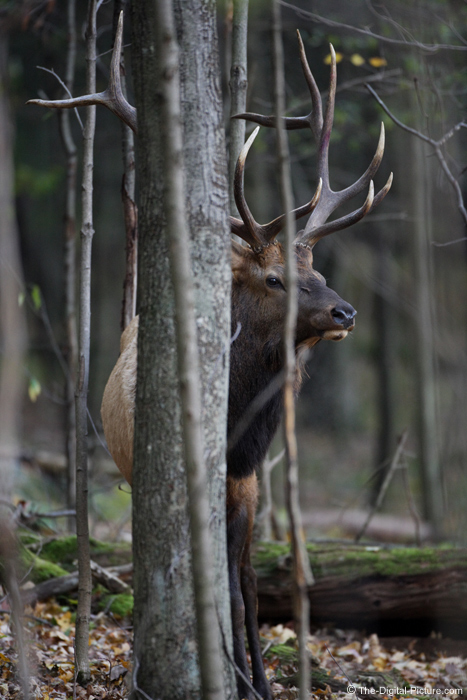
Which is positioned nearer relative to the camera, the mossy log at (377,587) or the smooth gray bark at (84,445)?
the smooth gray bark at (84,445)

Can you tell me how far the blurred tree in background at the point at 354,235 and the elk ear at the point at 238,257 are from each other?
1.62 metres

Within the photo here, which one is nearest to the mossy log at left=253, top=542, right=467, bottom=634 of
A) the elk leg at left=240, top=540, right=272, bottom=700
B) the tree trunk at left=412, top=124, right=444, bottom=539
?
the elk leg at left=240, top=540, right=272, bottom=700

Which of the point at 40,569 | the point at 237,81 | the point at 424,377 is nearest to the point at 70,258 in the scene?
the point at 237,81

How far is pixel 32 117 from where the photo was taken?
13000 mm

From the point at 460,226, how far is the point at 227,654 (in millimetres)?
4512

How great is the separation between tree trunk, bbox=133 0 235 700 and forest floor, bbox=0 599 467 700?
0.73 metres

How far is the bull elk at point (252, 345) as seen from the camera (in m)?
3.90

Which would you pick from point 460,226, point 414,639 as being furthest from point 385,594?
point 460,226

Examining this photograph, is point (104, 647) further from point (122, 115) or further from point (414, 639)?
point (122, 115)

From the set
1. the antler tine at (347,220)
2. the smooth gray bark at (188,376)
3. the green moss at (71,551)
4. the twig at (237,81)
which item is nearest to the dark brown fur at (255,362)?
the antler tine at (347,220)

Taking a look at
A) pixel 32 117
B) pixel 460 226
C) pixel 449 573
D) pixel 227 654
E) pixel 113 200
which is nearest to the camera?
pixel 227 654

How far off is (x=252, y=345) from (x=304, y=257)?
0.69 meters

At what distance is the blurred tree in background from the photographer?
5.89 metres

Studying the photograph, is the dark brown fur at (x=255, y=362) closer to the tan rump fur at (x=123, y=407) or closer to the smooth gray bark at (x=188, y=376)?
the tan rump fur at (x=123, y=407)
